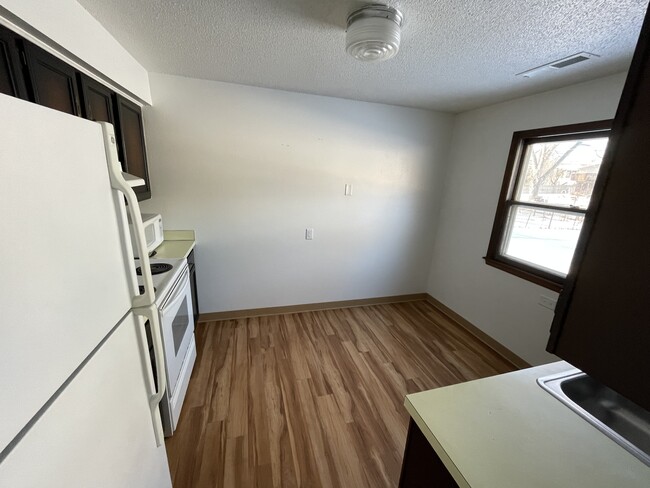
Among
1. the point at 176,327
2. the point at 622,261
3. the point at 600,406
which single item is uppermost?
the point at 622,261

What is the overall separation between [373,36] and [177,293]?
188cm

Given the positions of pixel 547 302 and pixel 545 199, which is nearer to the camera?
pixel 547 302

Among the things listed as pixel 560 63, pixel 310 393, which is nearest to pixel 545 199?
pixel 560 63

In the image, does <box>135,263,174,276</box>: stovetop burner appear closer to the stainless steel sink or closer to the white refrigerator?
the white refrigerator

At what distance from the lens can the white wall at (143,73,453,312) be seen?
7.94ft

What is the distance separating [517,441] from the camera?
768mm

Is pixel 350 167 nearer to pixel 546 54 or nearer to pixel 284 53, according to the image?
pixel 284 53

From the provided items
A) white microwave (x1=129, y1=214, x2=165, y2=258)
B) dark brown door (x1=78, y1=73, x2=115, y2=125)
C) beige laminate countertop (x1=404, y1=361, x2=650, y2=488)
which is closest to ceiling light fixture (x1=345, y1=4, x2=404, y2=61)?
dark brown door (x1=78, y1=73, x2=115, y2=125)

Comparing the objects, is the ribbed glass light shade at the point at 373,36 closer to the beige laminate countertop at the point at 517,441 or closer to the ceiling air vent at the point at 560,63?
the ceiling air vent at the point at 560,63

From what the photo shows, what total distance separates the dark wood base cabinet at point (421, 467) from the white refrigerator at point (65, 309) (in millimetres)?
965

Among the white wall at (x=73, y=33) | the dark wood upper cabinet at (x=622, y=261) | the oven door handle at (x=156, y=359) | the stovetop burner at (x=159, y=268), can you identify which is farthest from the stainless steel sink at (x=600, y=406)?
the white wall at (x=73, y=33)

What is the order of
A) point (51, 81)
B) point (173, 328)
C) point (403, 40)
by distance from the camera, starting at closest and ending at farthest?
point (51, 81) → point (403, 40) → point (173, 328)

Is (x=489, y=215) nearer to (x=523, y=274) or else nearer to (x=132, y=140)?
(x=523, y=274)

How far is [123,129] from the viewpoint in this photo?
1839 mm
